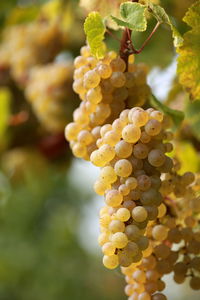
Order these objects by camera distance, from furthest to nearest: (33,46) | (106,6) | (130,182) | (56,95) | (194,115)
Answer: (33,46) → (56,95) → (194,115) → (106,6) → (130,182)

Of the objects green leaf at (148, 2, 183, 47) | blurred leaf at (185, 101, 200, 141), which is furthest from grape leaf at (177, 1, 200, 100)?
blurred leaf at (185, 101, 200, 141)

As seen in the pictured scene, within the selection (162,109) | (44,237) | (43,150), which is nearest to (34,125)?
(43,150)

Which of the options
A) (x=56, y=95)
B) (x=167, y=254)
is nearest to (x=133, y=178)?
(x=167, y=254)

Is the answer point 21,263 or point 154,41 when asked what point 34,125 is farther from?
point 21,263

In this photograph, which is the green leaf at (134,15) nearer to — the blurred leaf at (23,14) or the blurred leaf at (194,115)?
the blurred leaf at (194,115)

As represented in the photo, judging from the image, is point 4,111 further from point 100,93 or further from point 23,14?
point 100,93

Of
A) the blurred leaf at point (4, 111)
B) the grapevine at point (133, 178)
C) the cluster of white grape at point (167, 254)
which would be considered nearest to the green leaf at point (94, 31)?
the grapevine at point (133, 178)

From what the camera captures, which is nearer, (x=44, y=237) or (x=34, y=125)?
(x=34, y=125)
